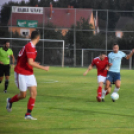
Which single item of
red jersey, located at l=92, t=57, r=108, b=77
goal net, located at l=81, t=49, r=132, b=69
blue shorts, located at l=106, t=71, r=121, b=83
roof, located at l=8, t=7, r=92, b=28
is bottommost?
goal net, located at l=81, t=49, r=132, b=69

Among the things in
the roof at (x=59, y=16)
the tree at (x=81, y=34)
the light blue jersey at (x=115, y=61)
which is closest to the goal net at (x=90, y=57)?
the tree at (x=81, y=34)

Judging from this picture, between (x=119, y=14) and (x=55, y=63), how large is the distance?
32.5ft

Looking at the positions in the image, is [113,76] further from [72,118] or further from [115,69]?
[72,118]

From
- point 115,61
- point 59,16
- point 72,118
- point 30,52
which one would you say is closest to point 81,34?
point 59,16

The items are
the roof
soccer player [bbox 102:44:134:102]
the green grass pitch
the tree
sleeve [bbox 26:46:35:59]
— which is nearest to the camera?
the green grass pitch

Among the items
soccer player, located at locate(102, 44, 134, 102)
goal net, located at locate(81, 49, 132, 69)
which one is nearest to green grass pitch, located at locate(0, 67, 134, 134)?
soccer player, located at locate(102, 44, 134, 102)

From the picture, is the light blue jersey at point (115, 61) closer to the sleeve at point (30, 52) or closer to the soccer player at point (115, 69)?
the soccer player at point (115, 69)

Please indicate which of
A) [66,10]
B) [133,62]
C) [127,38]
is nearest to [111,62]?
[133,62]

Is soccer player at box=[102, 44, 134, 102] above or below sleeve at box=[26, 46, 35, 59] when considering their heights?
below

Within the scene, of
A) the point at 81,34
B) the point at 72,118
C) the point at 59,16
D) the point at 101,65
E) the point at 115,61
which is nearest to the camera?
the point at 72,118

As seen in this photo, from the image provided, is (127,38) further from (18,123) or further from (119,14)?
(18,123)

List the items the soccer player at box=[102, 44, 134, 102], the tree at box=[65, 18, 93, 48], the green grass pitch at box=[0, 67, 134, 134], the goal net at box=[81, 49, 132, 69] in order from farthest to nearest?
the tree at box=[65, 18, 93, 48] < the goal net at box=[81, 49, 132, 69] < the soccer player at box=[102, 44, 134, 102] < the green grass pitch at box=[0, 67, 134, 134]

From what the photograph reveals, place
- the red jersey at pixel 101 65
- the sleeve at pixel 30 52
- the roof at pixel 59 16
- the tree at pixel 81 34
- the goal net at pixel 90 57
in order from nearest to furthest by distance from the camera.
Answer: the sleeve at pixel 30 52 → the red jersey at pixel 101 65 → the goal net at pixel 90 57 → the tree at pixel 81 34 → the roof at pixel 59 16

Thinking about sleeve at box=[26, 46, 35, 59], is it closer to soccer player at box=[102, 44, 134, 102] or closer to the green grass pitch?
the green grass pitch
